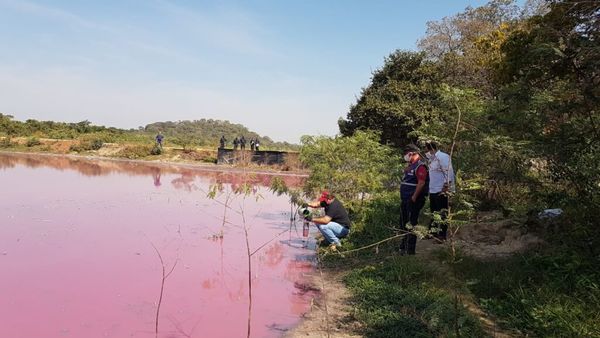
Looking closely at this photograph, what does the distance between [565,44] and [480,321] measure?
9.97 feet

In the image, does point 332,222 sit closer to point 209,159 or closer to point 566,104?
point 566,104

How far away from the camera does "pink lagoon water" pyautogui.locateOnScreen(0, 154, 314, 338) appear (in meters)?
4.62

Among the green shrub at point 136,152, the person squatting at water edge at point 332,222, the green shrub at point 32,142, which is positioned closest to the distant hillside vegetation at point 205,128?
the green shrub at point 32,142

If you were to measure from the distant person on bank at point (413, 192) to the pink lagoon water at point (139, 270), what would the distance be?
151 cm

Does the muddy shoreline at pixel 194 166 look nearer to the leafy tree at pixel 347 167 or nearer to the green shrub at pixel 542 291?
the leafy tree at pixel 347 167

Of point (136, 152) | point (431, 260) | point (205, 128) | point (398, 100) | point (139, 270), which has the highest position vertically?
point (205, 128)

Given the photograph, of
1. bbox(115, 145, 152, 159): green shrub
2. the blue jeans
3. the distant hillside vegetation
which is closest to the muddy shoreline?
bbox(115, 145, 152, 159): green shrub

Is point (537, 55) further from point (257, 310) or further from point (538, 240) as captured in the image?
point (257, 310)

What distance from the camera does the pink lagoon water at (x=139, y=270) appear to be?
462 centimetres

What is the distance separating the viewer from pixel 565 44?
16.9 ft

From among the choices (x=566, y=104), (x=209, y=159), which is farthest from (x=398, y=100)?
(x=209, y=159)

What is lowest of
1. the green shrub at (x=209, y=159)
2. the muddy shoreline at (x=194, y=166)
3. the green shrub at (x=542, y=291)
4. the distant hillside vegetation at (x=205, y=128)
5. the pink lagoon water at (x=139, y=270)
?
the pink lagoon water at (x=139, y=270)

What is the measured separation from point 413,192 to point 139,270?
12.8 ft

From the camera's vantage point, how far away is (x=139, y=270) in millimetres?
6371
